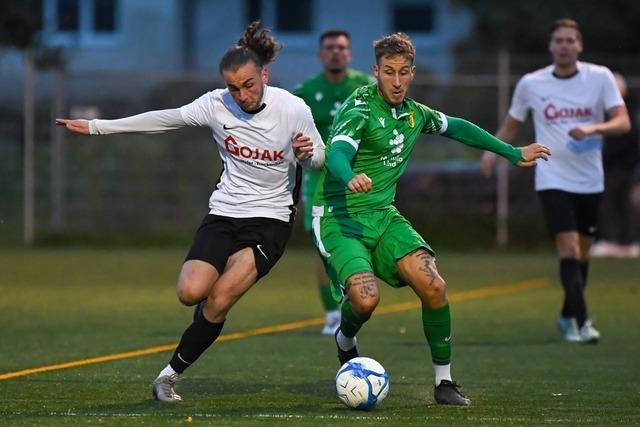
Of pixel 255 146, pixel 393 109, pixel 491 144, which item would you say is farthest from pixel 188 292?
pixel 491 144

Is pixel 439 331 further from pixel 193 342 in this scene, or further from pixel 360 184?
pixel 193 342

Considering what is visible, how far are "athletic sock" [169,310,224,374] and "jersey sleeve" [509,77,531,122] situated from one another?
4.43 meters

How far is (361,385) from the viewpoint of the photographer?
7355mm

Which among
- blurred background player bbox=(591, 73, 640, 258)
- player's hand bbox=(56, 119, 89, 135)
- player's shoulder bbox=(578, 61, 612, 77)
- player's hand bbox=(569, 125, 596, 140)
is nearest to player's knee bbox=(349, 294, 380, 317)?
player's hand bbox=(56, 119, 89, 135)

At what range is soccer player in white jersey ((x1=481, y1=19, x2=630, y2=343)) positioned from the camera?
434 inches

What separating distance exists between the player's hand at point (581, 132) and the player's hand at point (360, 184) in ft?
12.4

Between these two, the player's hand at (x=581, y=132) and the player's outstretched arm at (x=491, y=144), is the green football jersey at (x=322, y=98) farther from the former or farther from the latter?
the player's outstretched arm at (x=491, y=144)

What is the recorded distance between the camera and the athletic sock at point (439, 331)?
25.5ft

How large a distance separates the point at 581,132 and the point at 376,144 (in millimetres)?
3174

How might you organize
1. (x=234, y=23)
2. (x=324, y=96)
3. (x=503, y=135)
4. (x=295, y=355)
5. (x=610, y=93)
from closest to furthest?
(x=295, y=355) < (x=610, y=93) < (x=503, y=135) < (x=324, y=96) < (x=234, y=23)

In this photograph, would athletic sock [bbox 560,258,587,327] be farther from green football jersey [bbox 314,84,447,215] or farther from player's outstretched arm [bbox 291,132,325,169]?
player's outstretched arm [bbox 291,132,325,169]

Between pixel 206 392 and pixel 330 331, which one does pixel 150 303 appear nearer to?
pixel 330 331

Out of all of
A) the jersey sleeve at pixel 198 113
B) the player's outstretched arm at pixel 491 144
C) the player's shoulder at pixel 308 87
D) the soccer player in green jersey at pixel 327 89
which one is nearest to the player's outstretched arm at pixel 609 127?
the soccer player in green jersey at pixel 327 89

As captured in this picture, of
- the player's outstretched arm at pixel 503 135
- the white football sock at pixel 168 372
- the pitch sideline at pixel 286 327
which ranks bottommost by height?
the pitch sideline at pixel 286 327
